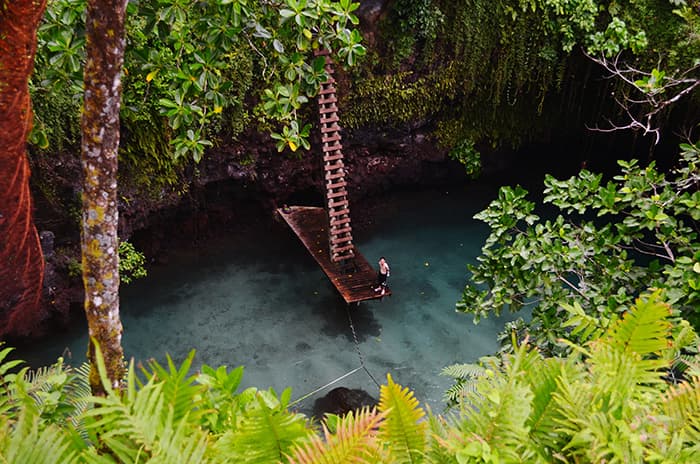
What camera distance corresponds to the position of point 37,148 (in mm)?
5797

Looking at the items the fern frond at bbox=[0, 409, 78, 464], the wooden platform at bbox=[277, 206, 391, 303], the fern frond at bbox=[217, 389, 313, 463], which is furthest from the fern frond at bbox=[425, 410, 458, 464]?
the wooden platform at bbox=[277, 206, 391, 303]

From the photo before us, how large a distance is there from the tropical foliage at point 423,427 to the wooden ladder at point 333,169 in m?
4.26

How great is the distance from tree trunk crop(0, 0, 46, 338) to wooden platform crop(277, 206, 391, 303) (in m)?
2.83

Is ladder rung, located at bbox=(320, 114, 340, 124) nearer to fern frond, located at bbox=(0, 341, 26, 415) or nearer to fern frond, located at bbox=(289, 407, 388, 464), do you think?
fern frond, located at bbox=(0, 341, 26, 415)

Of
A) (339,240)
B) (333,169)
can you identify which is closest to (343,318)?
(339,240)

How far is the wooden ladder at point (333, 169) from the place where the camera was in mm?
5844

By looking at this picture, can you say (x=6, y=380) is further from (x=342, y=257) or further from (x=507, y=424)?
(x=342, y=257)

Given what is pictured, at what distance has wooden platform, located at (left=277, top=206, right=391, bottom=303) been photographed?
601 cm

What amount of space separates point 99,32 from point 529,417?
2054 mm

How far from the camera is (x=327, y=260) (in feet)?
21.1

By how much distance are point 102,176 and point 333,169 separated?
3956 mm

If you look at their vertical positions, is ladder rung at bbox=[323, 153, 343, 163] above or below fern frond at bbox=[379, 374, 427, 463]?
below

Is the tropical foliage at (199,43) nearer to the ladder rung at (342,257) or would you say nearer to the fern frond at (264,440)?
the fern frond at (264,440)

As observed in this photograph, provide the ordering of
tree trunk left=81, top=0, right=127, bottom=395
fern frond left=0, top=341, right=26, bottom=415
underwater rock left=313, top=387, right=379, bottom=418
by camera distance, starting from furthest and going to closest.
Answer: underwater rock left=313, top=387, right=379, bottom=418 < tree trunk left=81, top=0, right=127, bottom=395 < fern frond left=0, top=341, right=26, bottom=415
